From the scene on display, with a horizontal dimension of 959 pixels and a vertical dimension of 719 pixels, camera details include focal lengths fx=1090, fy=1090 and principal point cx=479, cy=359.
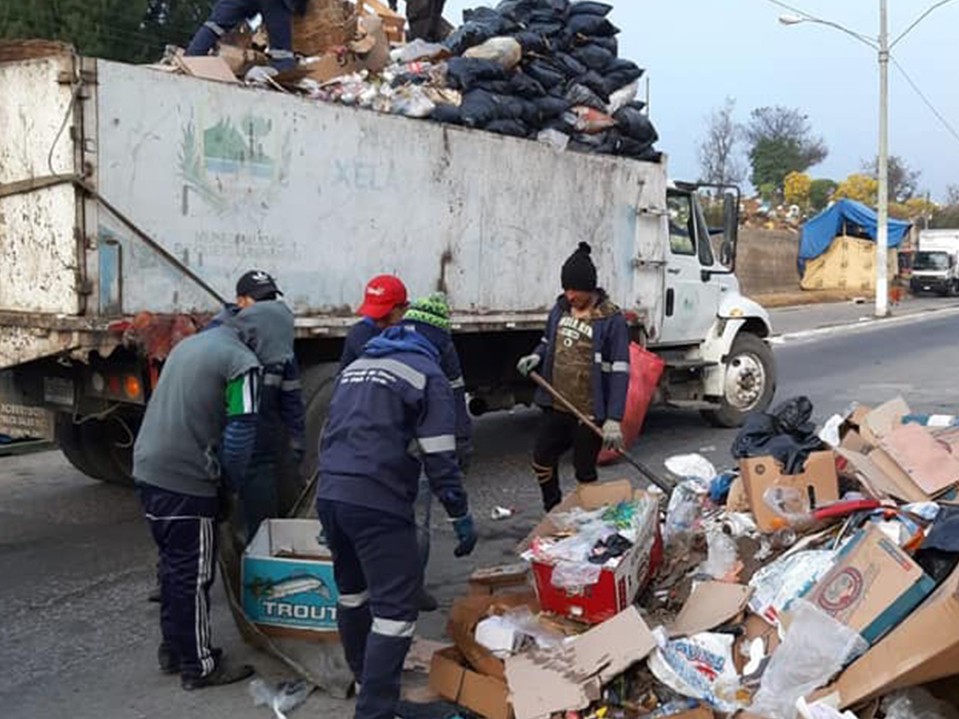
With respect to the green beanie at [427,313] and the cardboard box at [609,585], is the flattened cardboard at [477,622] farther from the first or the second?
the green beanie at [427,313]

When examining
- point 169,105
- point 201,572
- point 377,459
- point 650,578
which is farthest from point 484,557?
point 169,105

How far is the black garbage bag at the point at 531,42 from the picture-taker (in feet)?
28.1

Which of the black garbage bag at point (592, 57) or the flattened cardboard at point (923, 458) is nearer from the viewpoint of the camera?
the flattened cardboard at point (923, 458)

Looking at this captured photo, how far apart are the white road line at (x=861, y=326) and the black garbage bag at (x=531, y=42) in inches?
385

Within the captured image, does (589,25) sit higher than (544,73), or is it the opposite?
(589,25)

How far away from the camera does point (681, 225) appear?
9641mm

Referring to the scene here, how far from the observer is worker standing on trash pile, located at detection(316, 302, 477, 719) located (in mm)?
3674

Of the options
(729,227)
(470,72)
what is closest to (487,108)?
(470,72)

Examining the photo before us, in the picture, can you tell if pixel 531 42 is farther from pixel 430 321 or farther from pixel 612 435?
pixel 430 321

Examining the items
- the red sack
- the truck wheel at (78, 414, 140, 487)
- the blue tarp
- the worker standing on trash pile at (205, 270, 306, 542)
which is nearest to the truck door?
the red sack

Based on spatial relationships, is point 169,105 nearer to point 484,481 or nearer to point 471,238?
point 471,238

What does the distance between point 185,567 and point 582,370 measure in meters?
2.50

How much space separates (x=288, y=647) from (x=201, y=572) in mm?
474

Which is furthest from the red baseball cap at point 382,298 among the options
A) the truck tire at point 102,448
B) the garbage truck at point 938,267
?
the garbage truck at point 938,267
